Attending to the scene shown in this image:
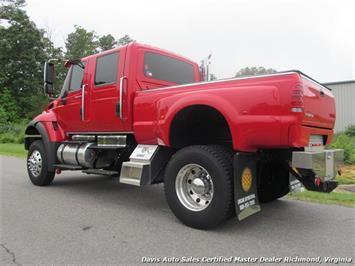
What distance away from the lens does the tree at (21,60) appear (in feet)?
134

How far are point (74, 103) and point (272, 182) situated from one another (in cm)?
391

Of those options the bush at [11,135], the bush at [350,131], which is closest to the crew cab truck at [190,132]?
the bush at [350,131]

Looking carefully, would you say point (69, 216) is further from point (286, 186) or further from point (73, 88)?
point (286, 186)

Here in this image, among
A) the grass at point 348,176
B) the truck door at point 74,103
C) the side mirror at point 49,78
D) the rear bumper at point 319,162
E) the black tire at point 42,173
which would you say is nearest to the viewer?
the rear bumper at point 319,162

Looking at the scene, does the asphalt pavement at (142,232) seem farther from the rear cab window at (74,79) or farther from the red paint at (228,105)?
the rear cab window at (74,79)

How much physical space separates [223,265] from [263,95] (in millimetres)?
1784

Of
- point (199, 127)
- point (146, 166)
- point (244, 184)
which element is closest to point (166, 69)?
point (199, 127)

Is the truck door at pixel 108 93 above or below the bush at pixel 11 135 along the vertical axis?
above

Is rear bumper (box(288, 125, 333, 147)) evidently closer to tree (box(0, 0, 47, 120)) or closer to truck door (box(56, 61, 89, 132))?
truck door (box(56, 61, 89, 132))

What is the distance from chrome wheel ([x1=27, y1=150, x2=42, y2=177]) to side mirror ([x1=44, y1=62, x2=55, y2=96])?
1.31 meters

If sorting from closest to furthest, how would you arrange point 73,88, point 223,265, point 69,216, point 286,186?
→ point 223,265
point 69,216
point 286,186
point 73,88

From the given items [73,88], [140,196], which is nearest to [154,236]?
[140,196]

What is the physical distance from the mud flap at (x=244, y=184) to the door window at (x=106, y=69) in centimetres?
266

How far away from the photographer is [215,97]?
399 cm
